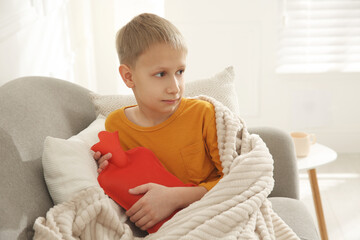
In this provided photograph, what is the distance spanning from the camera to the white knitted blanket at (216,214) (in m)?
0.89

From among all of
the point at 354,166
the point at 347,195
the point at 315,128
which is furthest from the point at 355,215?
the point at 315,128

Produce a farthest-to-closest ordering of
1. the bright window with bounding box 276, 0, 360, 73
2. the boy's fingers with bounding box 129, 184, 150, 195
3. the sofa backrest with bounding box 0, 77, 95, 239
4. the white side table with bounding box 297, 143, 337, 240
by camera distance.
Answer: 1. the bright window with bounding box 276, 0, 360, 73
2. the white side table with bounding box 297, 143, 337, 240
3. the boy's fingers with bounding box 129, 184, 150, 195
4. the sofa backrest with bounding box 0, 77, 95, 239

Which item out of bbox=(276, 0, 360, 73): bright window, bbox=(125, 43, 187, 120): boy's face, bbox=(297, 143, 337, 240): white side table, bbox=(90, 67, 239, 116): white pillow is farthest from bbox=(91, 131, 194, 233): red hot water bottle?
bbox=(276, 0, 360, 73): bright window

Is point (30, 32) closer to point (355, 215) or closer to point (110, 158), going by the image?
point (110, 158)

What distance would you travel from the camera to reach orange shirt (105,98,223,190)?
120cm

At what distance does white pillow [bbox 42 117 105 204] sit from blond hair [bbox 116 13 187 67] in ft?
0.99

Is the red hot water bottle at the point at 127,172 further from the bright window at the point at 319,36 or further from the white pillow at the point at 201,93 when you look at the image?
the bright window at the point at 319,36

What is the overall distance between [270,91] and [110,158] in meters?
2.17

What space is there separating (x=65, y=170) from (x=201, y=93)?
66 cm

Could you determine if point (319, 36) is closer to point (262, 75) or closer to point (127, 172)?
point (262, 75)

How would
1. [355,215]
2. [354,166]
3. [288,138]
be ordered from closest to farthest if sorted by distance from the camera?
[288,138]
[355,215]
[354,166]

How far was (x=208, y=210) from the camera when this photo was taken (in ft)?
3.10

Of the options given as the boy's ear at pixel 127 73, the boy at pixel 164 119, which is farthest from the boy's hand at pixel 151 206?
the boy's ear at pixel 127 73

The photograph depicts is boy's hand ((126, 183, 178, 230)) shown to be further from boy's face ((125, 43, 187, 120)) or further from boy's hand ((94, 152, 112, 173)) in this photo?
boy's face ((125, 43, 187, 120))
